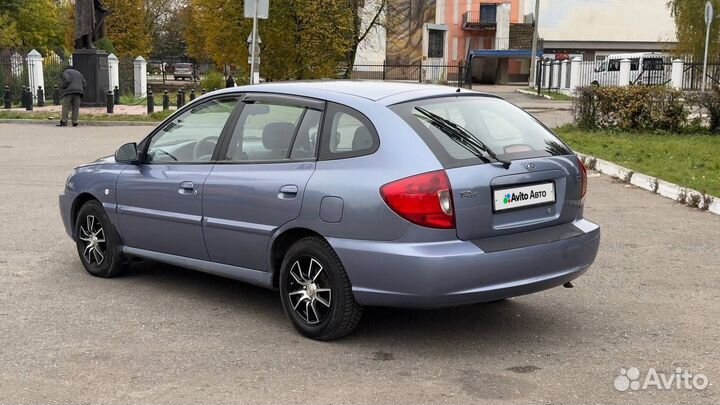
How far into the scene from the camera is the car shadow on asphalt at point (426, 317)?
5.28m

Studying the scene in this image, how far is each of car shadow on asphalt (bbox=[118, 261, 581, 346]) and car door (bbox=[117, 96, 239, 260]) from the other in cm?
46

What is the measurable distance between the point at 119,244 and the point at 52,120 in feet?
60.8

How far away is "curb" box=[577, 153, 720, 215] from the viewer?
981 cm

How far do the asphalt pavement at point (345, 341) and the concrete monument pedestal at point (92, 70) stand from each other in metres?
22.3

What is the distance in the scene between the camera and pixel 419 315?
226 inches

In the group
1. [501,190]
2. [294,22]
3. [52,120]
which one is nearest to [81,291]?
[501,190]

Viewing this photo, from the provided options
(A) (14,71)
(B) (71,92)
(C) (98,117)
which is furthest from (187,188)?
(A) (14,71)

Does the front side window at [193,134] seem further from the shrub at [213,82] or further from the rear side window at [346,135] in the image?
the shrub at [213,82]

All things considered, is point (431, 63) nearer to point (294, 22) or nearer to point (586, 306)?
point (294, 22)

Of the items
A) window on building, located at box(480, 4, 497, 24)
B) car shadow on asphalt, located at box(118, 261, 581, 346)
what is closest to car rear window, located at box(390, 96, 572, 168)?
car shadow on asphalt, located at box(118, 261, 581, 346)

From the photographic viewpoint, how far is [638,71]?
4209 centimetres

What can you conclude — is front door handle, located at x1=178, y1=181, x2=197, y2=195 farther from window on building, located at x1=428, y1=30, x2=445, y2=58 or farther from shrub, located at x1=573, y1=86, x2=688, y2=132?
window on building, located at x1=428, y1=30, x2=445, y2=58

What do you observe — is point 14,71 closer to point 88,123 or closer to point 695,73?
point 88,123

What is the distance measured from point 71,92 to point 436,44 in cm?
4815
